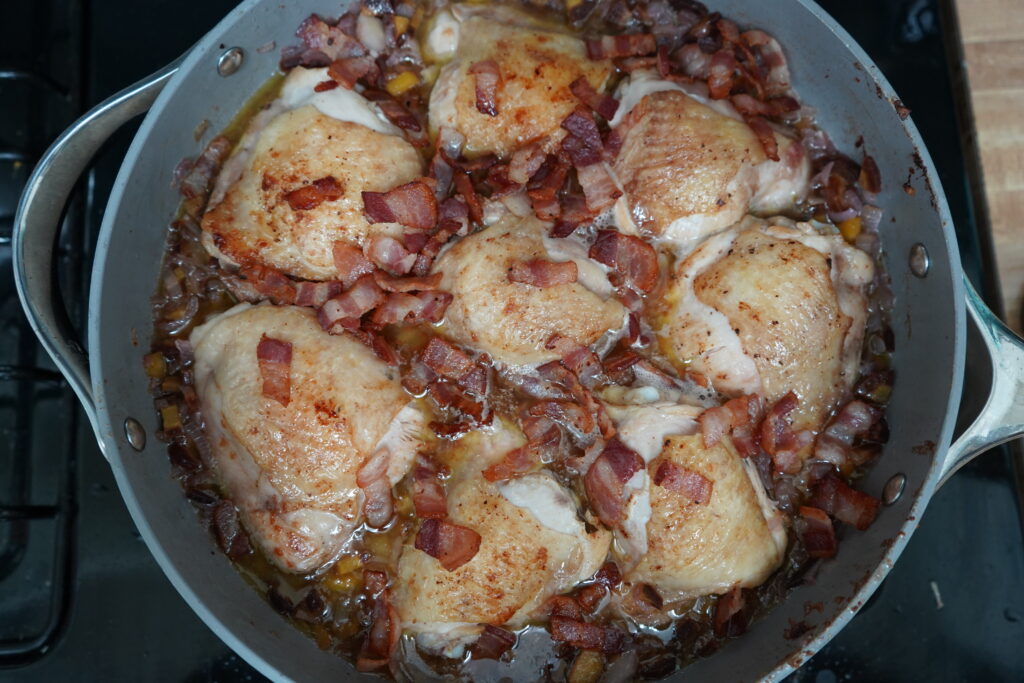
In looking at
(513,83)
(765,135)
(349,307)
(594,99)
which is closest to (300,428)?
(349,307)

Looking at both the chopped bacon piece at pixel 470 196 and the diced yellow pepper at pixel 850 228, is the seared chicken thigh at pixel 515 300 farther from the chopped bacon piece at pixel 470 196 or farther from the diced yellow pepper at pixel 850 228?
the diced yellow pepper at pixel 850 228

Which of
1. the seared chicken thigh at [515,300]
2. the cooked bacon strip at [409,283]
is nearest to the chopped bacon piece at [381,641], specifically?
the seared chicken thigh at [515,300]

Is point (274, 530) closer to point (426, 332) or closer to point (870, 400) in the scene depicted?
point (426, 332)

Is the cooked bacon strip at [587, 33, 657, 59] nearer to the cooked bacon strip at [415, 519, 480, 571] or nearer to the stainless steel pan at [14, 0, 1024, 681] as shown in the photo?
the stainless steel pan at [14, 0, 1024, 681]

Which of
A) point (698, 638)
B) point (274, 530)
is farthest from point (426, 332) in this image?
point (698, 638)

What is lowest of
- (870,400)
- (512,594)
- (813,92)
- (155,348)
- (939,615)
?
(939,615)

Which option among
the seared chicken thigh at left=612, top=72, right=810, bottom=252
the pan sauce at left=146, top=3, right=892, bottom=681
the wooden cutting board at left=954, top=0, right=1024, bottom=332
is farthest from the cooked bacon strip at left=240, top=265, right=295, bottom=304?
the wooden cutting board at left=954, top=0, right=1024, bottom=332
